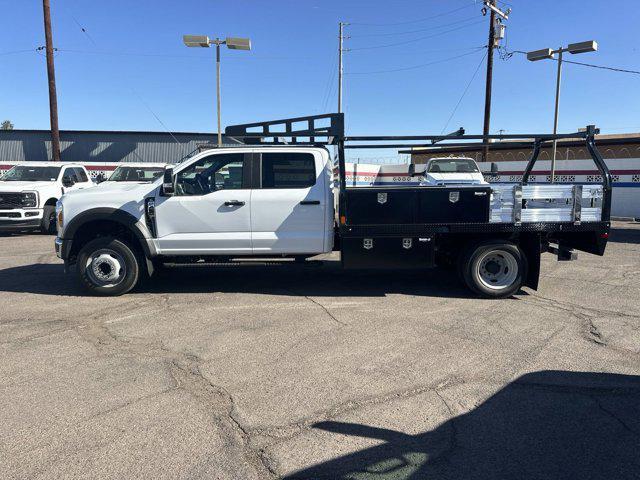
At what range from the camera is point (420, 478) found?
279 cm

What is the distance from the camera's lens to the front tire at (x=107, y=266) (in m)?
6.76

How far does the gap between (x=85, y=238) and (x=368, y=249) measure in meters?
4.02

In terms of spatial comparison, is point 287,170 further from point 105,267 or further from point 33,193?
point 33,193

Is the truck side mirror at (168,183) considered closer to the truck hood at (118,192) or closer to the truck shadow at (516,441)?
the truck hood at (118,192)

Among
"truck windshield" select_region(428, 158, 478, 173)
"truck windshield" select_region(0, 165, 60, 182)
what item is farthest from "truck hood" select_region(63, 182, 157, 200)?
"truck windshield" select_region(428, 158, 478, 173)

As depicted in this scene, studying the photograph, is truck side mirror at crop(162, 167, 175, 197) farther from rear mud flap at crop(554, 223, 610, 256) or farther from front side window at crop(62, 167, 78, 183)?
front side window at crop(62, 167, 78, 183)

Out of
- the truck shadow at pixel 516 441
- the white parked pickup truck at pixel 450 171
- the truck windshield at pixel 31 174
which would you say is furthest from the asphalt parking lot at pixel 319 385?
the truck windshield at pixel 31 174

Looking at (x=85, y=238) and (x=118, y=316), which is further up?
(x=85, y=238)

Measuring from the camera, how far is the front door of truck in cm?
669

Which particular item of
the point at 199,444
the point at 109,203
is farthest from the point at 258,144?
the point at 199,444

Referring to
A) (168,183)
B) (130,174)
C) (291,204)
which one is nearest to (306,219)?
(291,204)

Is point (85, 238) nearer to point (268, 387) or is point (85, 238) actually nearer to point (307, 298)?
point (307, 298)

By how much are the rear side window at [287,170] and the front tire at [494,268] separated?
2.45 m

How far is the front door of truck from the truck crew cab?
14mm
